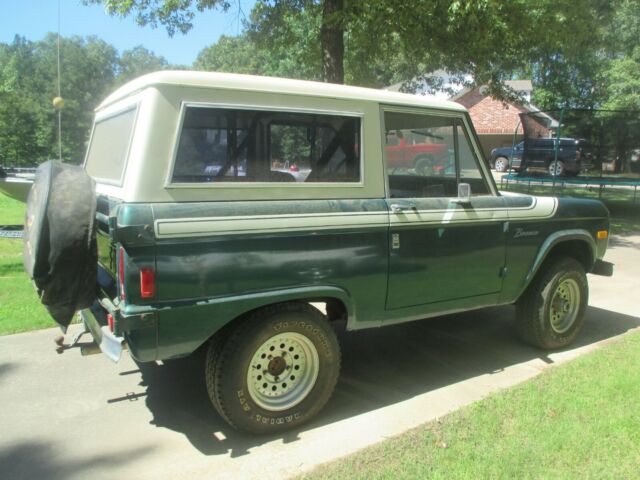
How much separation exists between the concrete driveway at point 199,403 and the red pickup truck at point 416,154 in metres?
1.70

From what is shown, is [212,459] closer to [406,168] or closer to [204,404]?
[204,404]

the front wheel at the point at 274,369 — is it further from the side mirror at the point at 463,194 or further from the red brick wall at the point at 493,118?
the red brick wall at the point at 493,118

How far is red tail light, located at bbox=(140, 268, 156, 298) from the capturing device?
108 inches

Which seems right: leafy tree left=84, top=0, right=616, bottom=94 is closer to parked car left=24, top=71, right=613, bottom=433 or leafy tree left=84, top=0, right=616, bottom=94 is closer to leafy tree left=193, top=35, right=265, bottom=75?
parked car left=24, top=71, right=613, bottom=433

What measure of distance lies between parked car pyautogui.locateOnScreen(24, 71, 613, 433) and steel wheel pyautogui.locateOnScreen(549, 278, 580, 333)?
34.8 inches

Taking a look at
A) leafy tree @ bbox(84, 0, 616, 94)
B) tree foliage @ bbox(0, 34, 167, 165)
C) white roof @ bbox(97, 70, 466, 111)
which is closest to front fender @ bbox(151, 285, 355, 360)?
white roof @ bbox(97, 70, 466, 111)

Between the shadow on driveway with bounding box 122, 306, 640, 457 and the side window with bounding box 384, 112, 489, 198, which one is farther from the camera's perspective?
the side window with bounding box 384, 112, 489, 198

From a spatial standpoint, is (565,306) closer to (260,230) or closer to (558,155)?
(260,230)

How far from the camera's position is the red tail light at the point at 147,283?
108 inches

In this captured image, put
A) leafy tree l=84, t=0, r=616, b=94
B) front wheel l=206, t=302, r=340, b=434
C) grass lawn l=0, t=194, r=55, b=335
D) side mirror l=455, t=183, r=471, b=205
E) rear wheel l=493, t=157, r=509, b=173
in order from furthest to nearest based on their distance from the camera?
rear wheel l=493, t=157, r=509, b=173 < leafy tree l=84, t=0, r=616, b=94 < grass lawn l=0, t=194, r=55, b=335 < side mirror l=455, t=183, r=471, b=205 < front wheel l=206, t=302, r=340, b=434

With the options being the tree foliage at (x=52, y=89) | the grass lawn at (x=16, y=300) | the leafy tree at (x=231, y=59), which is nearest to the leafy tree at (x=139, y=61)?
the tree foliage at (x=52, y=89)

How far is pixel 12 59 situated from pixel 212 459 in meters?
89.0

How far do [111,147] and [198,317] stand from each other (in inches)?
59.6

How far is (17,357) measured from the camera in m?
4.51
